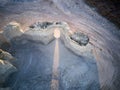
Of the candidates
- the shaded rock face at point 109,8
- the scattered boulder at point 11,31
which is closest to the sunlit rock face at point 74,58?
the scattered boulder at point 11,31

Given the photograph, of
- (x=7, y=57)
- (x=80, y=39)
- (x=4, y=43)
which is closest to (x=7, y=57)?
(x=7, y=57)

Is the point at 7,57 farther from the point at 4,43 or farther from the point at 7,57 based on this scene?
the point at 4,43

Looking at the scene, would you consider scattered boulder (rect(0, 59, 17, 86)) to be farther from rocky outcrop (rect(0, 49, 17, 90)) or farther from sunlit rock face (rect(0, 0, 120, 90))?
sunlit rock face (rect(0, 0, 120, 90))

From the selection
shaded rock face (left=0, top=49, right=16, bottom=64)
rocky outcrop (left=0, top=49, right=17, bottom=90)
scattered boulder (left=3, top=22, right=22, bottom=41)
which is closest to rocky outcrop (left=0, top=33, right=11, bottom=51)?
scattered boulder (left=3, top=22, right=22, bottom=41)

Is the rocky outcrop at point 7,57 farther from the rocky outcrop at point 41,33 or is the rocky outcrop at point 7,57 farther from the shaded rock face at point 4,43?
the rocky outcrop at point 41,33

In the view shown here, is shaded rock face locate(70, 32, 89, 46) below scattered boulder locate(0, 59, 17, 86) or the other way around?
the other way around

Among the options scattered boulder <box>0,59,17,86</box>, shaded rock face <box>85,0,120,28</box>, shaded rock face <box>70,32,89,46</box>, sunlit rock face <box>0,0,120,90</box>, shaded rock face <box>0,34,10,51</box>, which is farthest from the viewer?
shaded rock face <box>85,0,120,28</box>

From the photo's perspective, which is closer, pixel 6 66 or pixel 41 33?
pixel 6 66

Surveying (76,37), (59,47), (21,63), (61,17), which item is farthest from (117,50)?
(21,63)

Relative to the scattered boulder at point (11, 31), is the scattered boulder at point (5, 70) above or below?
below
